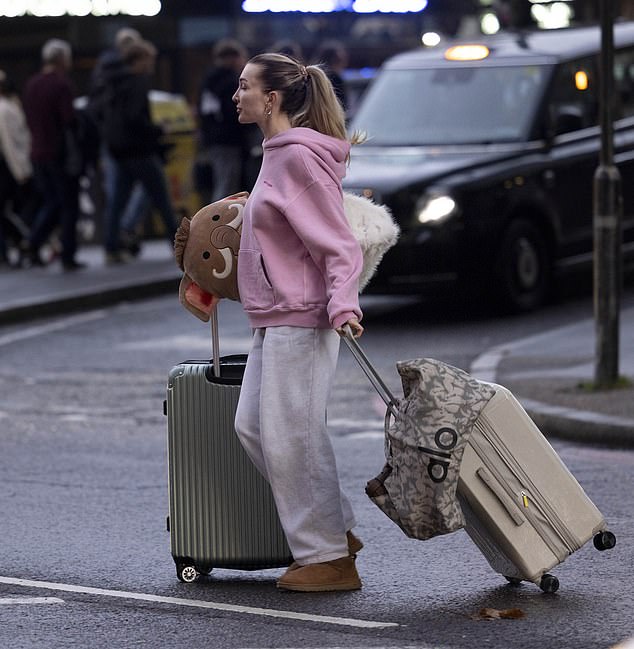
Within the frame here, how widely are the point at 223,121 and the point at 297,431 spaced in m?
10.9

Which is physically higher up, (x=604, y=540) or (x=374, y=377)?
(x=374, y=377)

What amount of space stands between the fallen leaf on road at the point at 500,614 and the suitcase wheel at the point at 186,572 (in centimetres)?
102

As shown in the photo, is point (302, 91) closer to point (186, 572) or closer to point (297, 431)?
point (297, 431)

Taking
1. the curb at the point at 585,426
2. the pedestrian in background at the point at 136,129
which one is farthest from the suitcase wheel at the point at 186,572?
the pedestrian in background at the point at 136,129

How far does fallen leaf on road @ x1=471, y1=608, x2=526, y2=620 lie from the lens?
5.34 m

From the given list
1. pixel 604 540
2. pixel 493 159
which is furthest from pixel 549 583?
pixel 493 159

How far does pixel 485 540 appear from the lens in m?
5.68

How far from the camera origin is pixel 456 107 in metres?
13.6

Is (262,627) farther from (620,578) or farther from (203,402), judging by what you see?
(620,578)

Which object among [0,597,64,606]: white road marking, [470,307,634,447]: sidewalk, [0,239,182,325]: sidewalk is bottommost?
[0,239,182,325]: sidewalk

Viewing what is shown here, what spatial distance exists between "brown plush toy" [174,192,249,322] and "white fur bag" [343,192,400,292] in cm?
36

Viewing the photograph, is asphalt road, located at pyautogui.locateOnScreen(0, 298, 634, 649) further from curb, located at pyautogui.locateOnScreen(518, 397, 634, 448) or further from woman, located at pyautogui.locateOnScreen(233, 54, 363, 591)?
woman, located at pyautogui.locateOnScreen(233, 54, 363, 591)

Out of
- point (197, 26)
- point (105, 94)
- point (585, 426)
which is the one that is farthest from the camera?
point (197, 26)

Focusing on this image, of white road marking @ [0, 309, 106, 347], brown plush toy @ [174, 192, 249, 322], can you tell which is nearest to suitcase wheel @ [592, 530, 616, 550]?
brown plush toy @ [174, 192, 249, 322]
